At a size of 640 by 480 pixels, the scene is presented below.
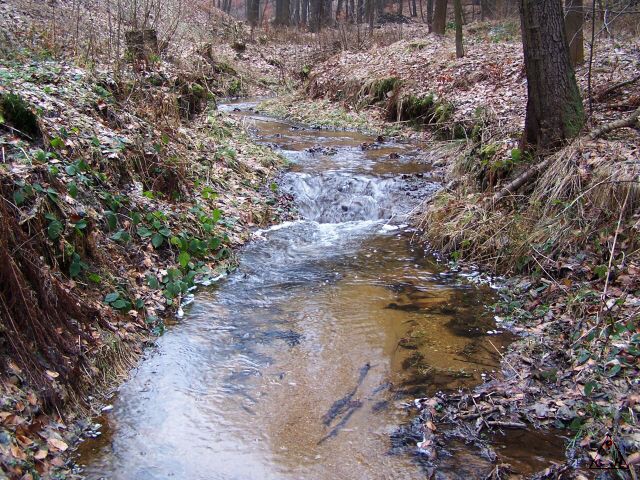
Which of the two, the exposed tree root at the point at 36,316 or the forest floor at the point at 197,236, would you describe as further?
the forest floor at the point at 197,236

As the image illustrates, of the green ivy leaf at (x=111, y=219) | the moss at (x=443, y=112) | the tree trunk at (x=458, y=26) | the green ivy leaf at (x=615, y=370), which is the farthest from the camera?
the tree trunk at (x=458, y=26)

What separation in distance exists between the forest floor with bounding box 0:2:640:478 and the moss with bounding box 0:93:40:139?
1 cm

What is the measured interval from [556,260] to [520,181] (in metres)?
1.57

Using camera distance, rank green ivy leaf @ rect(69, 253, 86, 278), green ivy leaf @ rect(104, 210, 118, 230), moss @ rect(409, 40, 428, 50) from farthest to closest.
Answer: moss @ rect(409, 40, 428, 50)
green ivy leaf @ rect(104, 210, 118, 230)
green ivy leaf @ rect(69, 253, 86, 278)

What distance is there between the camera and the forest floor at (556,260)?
3900 mm

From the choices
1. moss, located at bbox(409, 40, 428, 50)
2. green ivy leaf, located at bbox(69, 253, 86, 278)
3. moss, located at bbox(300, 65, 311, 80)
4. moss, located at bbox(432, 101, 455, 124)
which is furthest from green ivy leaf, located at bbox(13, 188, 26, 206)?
moss, located at bbox(300, 65, 311, 80)

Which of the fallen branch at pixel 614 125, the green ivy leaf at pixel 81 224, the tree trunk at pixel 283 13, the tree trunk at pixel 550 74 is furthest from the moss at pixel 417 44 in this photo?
the tree trunk at pixel 283 13

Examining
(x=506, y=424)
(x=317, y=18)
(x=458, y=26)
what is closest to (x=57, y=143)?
(x=506, y=424)

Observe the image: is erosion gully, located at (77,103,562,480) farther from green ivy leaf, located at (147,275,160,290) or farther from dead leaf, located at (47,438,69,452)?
green ivy leaf, located at (147,275,160,290)

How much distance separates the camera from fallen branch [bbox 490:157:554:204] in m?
6.91

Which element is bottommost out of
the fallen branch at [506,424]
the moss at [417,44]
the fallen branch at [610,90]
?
the fallen branch at [506,424]

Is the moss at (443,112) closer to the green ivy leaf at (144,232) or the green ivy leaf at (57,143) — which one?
the green ivy leaf at (144,232)

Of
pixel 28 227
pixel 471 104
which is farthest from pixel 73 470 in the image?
pixel 471 104

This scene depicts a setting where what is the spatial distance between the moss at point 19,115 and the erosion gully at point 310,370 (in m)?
2.59
